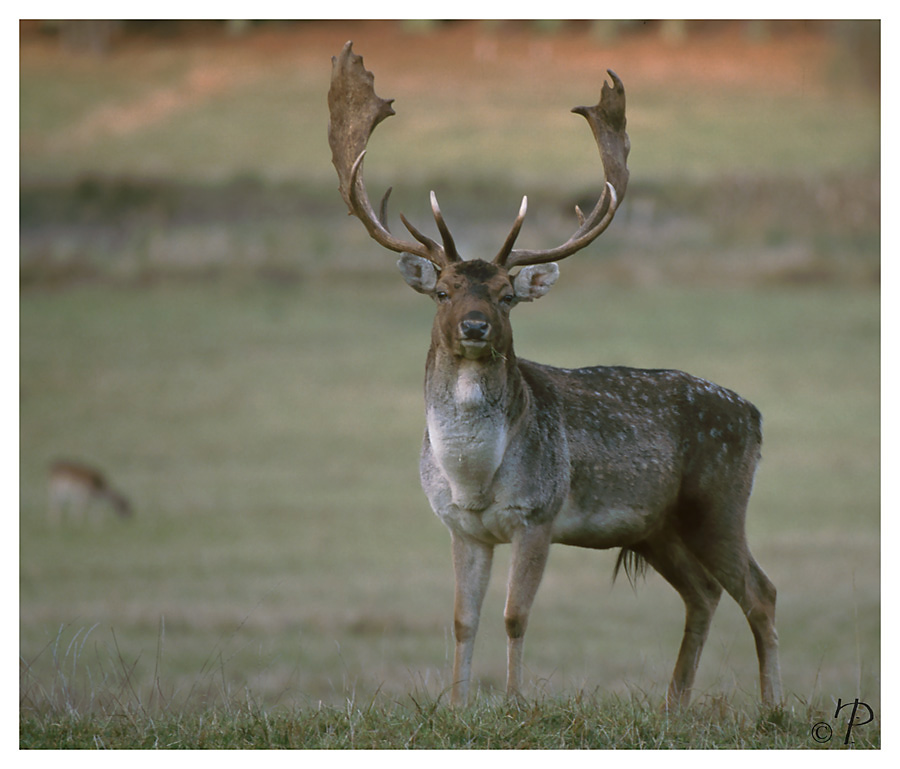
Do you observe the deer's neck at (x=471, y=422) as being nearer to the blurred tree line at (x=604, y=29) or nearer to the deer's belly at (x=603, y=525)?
the deer's belly at (x=603, y=525)

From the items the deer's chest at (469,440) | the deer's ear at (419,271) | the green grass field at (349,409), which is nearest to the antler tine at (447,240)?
the deer's ear at (419,271)

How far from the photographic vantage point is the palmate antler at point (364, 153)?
6.39 m

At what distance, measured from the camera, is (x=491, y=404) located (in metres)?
6.11

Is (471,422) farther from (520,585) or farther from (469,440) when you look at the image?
(520,585)

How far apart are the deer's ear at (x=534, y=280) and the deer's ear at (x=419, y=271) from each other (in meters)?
0.40

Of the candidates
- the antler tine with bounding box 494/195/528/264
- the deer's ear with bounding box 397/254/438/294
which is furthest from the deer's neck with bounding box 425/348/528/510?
the antler tine with bounding box 494/195/528/264

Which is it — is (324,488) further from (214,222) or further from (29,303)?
(29,303)

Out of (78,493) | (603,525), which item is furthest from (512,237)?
(78,493)

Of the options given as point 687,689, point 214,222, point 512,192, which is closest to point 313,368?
point 214,222

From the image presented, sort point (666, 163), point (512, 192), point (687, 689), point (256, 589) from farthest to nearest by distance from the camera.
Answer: point (256, 589) < point (512, 192) < point (666, 163) < point (687, 689)

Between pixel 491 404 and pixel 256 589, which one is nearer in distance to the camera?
pixel 491 404

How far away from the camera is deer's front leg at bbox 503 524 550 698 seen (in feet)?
20.1

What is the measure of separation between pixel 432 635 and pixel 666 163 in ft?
24.1

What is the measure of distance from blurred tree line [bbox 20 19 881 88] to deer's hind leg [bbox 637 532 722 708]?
Result: 8616 mm
